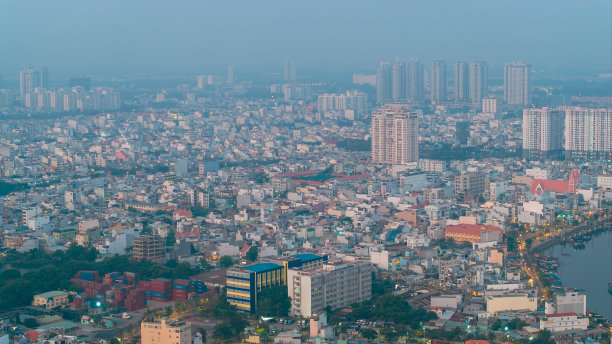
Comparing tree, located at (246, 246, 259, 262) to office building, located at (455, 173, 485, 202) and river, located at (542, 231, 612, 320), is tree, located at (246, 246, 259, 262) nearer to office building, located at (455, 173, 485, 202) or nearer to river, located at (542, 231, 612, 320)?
river, located at (542, 231, 612, 320)

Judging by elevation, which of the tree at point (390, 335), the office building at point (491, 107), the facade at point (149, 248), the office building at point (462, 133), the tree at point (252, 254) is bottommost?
the tree at point (390, 335)

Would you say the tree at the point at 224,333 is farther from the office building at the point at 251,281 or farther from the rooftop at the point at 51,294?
the rooftop at the point at 51,294

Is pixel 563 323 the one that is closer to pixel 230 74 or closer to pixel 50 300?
pixel 50 300

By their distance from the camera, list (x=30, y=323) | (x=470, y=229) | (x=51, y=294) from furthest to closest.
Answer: (x=470, y=229) < (x=51, y=294) < (x=30, y=323)

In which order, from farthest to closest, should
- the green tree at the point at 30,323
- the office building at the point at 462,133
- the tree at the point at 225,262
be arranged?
1. the office building at the point at 462,133
2. the tree at the point at 225,262
3. the green tree at the point at 30,323

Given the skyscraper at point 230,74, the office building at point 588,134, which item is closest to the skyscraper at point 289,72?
the skyscraper at point 230,74

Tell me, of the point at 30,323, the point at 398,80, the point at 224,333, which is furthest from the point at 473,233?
the point at 398,80

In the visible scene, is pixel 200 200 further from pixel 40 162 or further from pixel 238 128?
pixel 238 128
